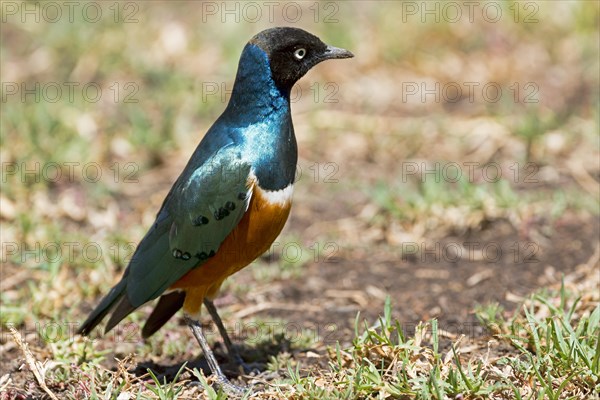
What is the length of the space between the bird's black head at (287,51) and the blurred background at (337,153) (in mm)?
1451

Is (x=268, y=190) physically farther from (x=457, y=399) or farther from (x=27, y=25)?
(x=27, y=25)

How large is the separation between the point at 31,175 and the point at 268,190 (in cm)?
319

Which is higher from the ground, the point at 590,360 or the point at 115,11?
the point at 115,11

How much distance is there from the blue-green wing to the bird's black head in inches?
17.4

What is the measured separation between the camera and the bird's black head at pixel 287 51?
453 centimetres

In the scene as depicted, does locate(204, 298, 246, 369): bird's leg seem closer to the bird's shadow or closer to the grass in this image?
the bird's shadow

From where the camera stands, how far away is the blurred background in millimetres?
5734

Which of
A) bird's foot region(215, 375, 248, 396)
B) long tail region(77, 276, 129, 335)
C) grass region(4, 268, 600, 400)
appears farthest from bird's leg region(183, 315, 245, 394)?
long tail region(77, 276, 129, 335)

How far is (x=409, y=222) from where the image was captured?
6.56 metres

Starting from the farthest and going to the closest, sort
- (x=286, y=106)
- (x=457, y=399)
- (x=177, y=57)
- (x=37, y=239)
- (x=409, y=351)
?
(x=177, y=57) < (x=37, y=239) < (x=286, y=106) < (x=409, y=351) < (x=457, y=399)

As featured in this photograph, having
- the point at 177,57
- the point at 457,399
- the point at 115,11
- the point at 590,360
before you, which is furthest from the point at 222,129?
the point at 115,11

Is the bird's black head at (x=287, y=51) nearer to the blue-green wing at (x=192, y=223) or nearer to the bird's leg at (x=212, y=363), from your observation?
the blue-green wing at (x=192, y=223)

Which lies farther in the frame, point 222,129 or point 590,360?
point 222,129

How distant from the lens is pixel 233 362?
4.89 m
